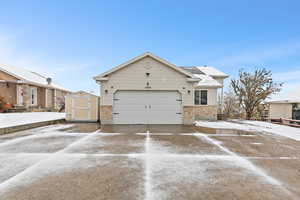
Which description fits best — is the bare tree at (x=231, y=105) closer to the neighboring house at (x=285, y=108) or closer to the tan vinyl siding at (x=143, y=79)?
the neighboring house at (x=285, y=108)

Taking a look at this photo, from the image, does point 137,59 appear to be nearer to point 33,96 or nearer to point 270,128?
point 270,128

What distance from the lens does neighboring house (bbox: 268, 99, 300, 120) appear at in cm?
1375

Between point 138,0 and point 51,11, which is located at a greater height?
point 138,0

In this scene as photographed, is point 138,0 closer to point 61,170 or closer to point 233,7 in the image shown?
point 233,7

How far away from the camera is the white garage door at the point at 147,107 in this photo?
9.42 metres

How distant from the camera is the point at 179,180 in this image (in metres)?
2.60

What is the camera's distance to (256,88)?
564 inches

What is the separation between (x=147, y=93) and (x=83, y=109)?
4.67 m

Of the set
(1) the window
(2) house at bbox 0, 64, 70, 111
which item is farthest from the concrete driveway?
(2) house at bbox 0, 64, 70, 111

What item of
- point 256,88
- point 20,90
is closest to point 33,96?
point 20,90

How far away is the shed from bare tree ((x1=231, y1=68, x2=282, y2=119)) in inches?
550

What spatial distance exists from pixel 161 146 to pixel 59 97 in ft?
64.1

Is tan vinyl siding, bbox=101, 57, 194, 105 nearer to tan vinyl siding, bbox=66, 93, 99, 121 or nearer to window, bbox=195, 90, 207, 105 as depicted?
tan vinyl siding, bbox=66, 93, 99, 121

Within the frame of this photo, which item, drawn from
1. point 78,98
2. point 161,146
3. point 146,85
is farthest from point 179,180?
point 78,98
